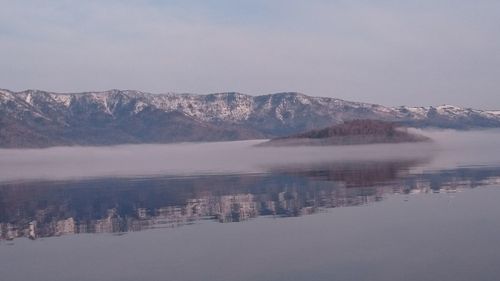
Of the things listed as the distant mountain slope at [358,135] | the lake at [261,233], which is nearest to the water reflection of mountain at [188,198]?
the lake at [261,233]

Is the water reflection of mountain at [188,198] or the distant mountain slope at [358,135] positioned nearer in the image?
the water reflection of mountain at [188,198]

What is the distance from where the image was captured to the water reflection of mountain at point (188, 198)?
1208 inches

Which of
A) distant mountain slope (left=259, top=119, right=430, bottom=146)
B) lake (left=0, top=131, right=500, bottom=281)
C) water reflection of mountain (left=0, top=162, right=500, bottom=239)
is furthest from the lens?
distant mountain slope (left=259, top=119, right=430, bottom=146)

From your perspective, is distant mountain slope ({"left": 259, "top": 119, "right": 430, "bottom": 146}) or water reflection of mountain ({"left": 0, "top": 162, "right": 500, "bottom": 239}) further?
distant mountain slope ({"left": 259, "top": 119, "right": 430, "bottom": 146})

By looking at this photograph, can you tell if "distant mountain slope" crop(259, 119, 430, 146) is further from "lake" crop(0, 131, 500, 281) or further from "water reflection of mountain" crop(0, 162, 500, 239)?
"lake" crop(0, 131, 500, 281)

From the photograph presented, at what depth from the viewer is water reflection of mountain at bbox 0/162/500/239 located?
30672 millimetres

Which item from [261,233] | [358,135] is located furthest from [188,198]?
[358,135]

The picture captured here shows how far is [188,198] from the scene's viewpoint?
39719mm

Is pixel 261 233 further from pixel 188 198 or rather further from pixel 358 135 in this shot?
pixel 358 135

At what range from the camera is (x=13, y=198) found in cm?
4459

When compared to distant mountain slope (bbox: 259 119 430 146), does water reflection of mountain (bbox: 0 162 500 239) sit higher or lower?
lower

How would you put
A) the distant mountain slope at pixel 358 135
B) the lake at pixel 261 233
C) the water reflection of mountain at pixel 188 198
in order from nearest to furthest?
the lake at pixel 261 233, the water reflection of mountain at pixel 188 198, the distant mountain slope at pixel 358 135

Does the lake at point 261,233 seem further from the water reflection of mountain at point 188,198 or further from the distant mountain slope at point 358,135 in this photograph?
the distant mountain slope at point 358,135

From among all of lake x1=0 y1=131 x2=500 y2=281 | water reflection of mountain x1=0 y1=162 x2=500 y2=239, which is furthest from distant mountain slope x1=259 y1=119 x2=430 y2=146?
lake x1=0 y1=131 x2=500 y2=281
